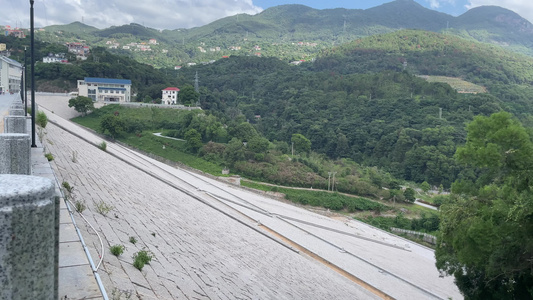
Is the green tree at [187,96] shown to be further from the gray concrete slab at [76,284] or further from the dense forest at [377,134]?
the gray concrete slab at [76,284]

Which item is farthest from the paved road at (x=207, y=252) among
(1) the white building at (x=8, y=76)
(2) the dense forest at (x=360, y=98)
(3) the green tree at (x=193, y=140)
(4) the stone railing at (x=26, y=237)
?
(2) the dense forest at (x=360, y=98)

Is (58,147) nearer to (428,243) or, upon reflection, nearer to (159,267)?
(159,267)

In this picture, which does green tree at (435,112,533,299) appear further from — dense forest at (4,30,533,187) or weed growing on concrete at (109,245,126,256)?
dense forest at (4,30,533,187)

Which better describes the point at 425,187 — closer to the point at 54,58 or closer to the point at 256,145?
the point at 256,145

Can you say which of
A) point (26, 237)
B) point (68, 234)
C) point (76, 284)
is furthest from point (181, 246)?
point (26, 237)

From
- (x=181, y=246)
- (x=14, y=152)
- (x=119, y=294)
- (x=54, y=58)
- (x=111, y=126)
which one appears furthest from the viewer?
(x=54, y=58)

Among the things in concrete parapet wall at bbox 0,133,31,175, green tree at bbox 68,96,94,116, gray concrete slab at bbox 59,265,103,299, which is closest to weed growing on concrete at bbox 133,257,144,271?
gray concrete slab at bbox 59,265,103,299
